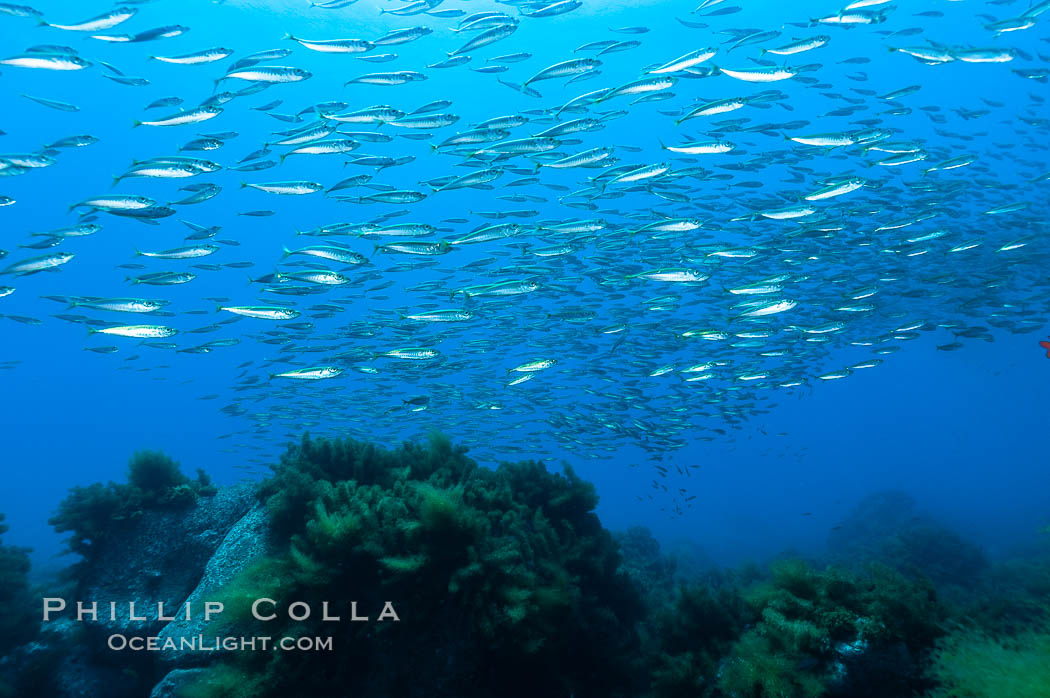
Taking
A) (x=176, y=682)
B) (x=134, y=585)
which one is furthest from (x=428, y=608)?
(x=134, y=585)

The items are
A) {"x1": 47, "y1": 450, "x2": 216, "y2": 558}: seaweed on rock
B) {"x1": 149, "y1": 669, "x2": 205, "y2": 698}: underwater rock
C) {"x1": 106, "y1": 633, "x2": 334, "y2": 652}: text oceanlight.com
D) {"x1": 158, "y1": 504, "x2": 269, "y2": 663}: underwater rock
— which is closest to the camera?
{"x1": 106, "y1": 633, "x2": 334, "y2": 652}: text oceanlight.com

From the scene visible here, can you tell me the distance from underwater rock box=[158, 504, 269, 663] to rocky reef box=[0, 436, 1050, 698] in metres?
0.03

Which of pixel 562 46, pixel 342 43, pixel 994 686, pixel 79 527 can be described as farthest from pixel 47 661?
pixel 562 46

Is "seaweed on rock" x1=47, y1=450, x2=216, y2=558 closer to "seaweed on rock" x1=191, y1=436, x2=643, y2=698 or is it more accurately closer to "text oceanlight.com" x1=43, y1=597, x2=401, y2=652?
"text oceanlight.com" x1=43, y1=597, x2=401, y2=652

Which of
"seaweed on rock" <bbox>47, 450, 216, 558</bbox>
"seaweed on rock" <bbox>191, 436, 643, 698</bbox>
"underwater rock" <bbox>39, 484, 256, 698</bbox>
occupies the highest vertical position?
"seaweed on rock" <bbox>191, 436, 643, 698</bbox>

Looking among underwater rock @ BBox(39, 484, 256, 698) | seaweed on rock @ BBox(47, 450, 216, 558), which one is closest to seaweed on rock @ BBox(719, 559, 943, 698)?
underwater rock @ BBox(39, 484, 256, 698)

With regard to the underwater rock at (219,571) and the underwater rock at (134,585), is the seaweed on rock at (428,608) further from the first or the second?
the underwater rock at (134,585)

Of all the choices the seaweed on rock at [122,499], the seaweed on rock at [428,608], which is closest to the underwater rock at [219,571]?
the seaweed on rock at [428,608]

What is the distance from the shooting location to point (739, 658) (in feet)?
13.8

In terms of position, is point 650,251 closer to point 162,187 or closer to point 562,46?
point 562,46

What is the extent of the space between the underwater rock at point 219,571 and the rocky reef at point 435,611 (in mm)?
29

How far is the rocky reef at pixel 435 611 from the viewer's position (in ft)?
12.7

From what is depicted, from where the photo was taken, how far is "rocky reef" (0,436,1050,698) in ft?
12.7

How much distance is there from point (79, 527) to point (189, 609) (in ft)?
11.3
